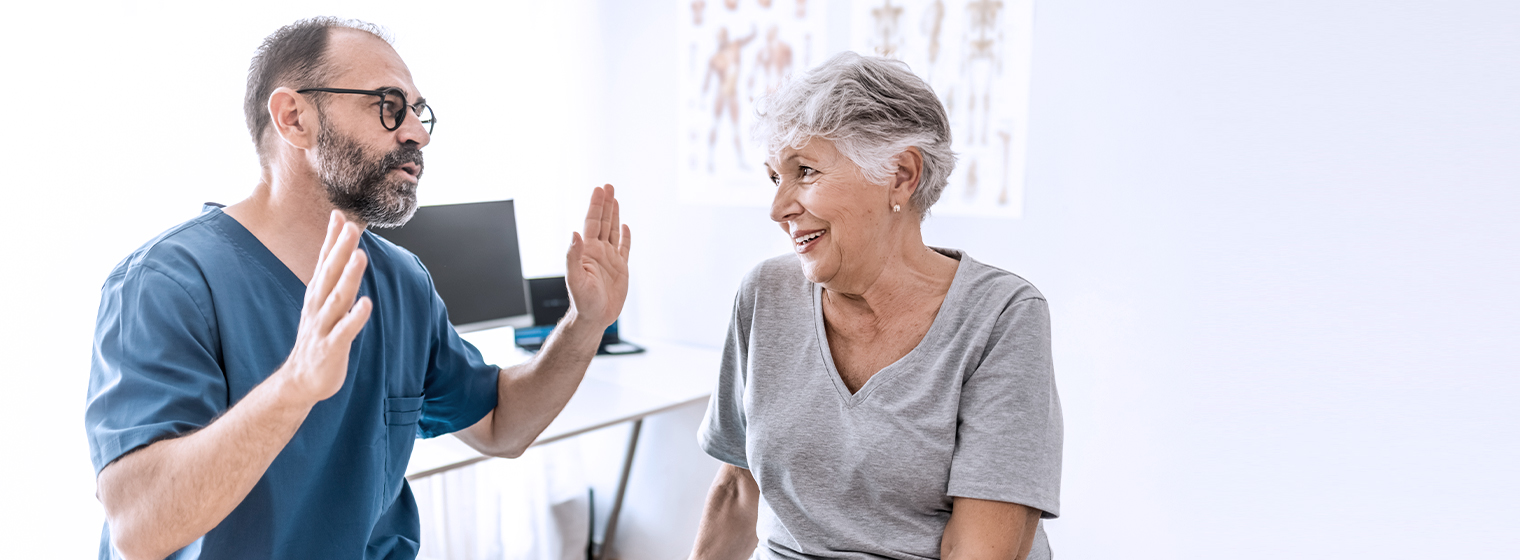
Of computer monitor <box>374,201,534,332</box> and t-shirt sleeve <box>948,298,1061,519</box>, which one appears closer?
t-shirt sleeve <box>948,298,1061,519</box>

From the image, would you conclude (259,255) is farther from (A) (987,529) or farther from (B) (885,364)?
(A) (987,529)

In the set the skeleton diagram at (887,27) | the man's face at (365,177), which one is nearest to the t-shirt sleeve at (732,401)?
the man's face at (365,177)

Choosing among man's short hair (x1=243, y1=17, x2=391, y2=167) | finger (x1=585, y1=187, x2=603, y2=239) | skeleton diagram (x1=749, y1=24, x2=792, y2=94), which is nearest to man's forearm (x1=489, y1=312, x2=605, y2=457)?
finger (x1=585, y1=187, x2=603, y2=239)

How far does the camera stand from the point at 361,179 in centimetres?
123

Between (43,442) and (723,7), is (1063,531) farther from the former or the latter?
(43,442)

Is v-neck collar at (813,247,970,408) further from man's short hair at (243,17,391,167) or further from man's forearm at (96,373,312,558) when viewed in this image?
man's short hair at (243,17,391,167)

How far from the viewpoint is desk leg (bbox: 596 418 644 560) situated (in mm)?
2762

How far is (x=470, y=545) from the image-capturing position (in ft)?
8.80

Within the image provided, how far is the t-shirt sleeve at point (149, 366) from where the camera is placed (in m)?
0.99

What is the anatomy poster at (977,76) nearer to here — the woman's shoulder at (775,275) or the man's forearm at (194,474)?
the woman's shoulder at (775,275)

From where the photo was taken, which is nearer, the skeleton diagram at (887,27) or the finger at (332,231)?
the finger at (332,231)

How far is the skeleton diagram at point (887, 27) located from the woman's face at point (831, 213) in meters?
1.25

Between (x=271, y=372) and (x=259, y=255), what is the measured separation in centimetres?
16

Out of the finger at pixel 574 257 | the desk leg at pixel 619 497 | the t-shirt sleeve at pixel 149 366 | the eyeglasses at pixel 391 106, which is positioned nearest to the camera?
the t-shirt sleeve at pixel 149 366
